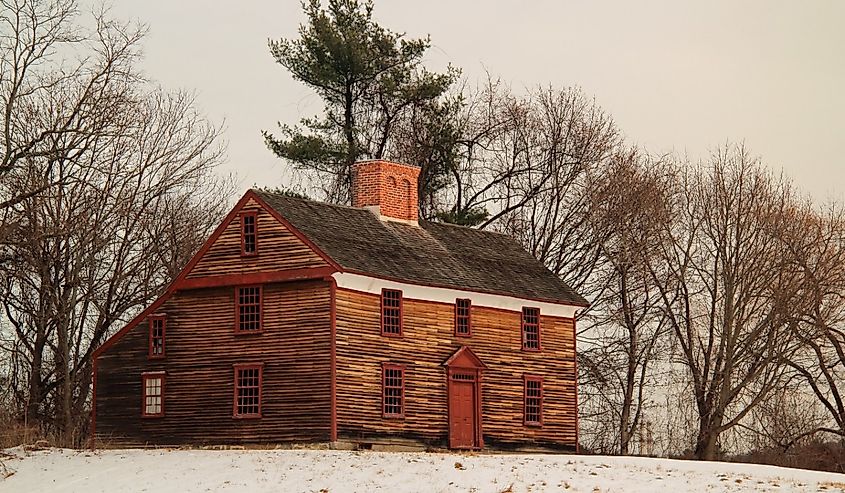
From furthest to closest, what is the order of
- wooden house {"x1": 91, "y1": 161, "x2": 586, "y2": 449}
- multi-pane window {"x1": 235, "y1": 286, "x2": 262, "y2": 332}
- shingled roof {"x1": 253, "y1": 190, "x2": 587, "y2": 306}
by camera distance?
1. shingled roof {"x1": 253, "y1": 190, "x2": 587, "y2": 306}
2. multi-pane window {"x1": 235, "y1": 286, "x2": 262, "y2": 332}
3. wooden house {"x1": 91, "y1": 161, "x2": 586, "y2": 449}

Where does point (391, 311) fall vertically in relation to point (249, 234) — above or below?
below

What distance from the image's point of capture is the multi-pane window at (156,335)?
1764 inches

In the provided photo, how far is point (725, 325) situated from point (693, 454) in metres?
5.08

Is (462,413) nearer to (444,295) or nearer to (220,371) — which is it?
(444,295)

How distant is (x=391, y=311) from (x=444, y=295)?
7.54 ft

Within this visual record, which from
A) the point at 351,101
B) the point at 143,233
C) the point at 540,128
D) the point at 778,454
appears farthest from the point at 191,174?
the point at 778,454

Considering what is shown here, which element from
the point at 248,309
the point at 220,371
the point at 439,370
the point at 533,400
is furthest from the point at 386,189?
the point at 220,371

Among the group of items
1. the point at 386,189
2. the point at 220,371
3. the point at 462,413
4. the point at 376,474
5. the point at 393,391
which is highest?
the point at 386,189

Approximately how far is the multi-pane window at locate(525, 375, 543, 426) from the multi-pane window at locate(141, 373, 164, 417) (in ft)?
37.4

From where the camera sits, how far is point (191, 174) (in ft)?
184

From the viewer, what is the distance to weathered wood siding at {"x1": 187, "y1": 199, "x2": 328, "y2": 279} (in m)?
42.2

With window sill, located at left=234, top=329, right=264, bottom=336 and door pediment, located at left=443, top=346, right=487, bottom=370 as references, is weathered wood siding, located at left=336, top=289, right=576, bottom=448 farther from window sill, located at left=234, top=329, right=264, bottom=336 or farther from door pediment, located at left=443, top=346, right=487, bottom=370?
window sill, located at left=234, top=329, right=264, bottom=336

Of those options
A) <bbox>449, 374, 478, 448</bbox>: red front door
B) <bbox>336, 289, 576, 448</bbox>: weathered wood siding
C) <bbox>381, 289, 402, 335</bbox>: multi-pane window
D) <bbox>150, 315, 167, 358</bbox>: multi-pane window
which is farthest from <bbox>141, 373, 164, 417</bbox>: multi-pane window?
<bbox>449, 374, 478, 448</bbox>: red front door

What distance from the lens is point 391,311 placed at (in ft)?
144
